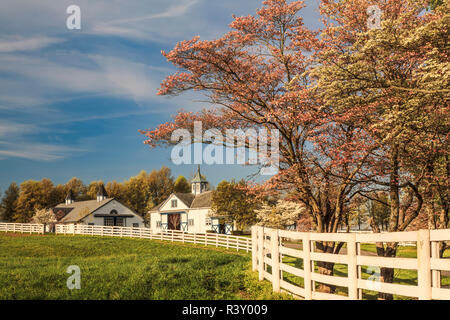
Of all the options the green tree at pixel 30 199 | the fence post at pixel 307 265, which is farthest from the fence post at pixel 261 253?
the green tree at pixel 30 199

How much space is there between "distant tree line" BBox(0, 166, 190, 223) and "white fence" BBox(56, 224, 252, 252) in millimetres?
→ 24239

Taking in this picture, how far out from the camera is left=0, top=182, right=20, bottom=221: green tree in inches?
3115

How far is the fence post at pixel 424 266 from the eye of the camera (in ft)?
19.5

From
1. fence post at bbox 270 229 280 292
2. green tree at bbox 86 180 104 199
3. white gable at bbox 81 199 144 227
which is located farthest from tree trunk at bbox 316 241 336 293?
green tree at bbox 86 180 104 199

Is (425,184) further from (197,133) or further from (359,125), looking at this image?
(197,133)

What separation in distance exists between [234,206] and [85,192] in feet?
196

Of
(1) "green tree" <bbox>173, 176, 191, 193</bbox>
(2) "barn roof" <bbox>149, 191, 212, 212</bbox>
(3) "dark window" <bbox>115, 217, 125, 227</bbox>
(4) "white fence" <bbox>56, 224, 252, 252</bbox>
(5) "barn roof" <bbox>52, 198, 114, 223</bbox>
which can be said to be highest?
(1) "green tree" <bbox>173, 176, 191, 193</bbox>

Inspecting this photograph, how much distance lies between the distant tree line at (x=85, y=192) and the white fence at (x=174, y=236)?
954 inches

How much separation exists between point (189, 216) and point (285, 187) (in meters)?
47.3

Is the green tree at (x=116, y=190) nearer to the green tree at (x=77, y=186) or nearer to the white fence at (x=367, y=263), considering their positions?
the green tree at (x=77, y=186)

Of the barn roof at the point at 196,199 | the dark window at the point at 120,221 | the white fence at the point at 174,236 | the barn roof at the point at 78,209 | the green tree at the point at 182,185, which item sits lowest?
the dark window at the point at 120,221

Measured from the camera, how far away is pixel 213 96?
46.9 feet

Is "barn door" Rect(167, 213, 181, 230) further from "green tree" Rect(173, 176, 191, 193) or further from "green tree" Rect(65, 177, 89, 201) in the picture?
"green tree" Rect(65, 177, 89, 201)

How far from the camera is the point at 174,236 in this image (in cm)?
3600
